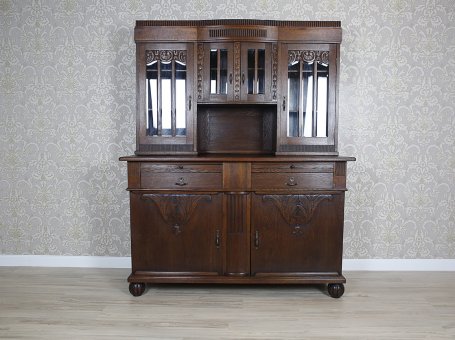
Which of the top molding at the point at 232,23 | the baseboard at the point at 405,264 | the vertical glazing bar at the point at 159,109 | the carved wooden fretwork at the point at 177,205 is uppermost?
the top molding at the point at 232,23

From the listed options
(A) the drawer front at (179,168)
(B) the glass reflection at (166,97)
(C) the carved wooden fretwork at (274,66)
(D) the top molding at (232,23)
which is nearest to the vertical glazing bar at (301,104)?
(C) the carved wooden fretwork at (274,66)

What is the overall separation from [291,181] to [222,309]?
884 mm

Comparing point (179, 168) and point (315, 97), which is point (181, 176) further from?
point (315, 97)

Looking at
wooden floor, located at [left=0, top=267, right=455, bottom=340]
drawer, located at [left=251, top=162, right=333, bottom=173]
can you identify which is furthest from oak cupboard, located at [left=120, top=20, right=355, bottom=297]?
wooden floor, located at [left=0, top=267, right=455, bottom=340]

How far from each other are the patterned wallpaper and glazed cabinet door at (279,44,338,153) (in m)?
0.38

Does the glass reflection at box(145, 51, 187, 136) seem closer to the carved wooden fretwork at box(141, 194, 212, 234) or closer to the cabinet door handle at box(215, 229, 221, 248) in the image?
the carved wooden fretwork at box(141, 194, 212, 234)

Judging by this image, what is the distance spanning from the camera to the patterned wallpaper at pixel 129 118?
3.28m

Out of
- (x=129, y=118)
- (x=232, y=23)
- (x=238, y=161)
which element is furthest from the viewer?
(x=129, y=118)

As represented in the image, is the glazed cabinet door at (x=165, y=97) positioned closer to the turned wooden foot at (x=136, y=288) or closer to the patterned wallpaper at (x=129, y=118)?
the patterned wallpaper at (x=129, y=118)

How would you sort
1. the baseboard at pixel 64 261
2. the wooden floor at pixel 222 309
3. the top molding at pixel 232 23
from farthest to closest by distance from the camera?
1. the baseboard at pixel 64 261
2. the top molding at pixel 232 23
3. the wooden floor at pixel 222 309

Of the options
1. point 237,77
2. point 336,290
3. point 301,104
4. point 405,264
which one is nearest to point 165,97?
point 237,77

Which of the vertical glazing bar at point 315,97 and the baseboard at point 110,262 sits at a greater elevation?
the vertical glazing bar at point 315,97

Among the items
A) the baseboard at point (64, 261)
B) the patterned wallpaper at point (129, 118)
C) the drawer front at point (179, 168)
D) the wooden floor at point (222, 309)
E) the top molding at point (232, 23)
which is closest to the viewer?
the wooden floor at point (222, 309)

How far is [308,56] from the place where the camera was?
117 inches
